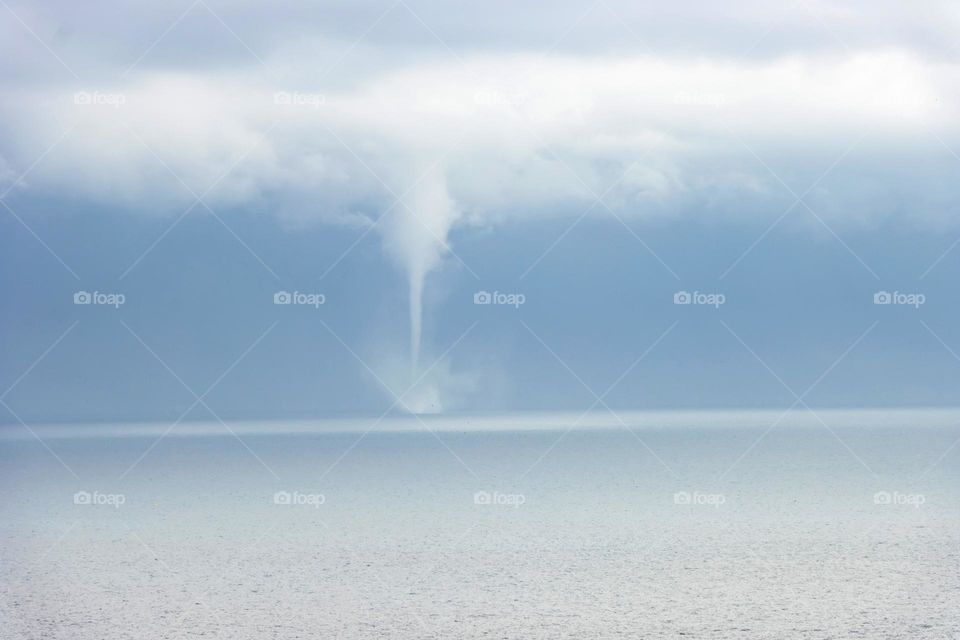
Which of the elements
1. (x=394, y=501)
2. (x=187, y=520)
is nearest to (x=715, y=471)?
(x=394, y=501)

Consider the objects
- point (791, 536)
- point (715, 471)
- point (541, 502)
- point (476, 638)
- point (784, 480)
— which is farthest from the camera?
point (715, 471)

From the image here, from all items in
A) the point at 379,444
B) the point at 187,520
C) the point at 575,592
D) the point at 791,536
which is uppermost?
the point at 379,444

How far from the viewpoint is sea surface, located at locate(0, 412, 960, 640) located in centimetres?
937

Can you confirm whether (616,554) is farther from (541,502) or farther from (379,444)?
(379,444)

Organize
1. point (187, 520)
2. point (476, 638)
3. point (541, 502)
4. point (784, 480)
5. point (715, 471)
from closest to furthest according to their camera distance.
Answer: point (476, 638)
point (187, 520)
point (541, 502)
point (784, 480)
point (715, 471)

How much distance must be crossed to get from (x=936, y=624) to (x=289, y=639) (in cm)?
517

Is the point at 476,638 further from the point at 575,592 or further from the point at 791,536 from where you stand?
the point at 791,536

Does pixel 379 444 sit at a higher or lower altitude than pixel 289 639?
higher

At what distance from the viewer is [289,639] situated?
884cm

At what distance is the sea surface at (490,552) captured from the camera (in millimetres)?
9367

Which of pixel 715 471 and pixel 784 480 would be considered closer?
pixel 784 480

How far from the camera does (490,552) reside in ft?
41.0

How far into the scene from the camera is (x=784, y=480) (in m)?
20.5


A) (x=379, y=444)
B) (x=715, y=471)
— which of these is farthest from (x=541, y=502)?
(x=379, y=444)
